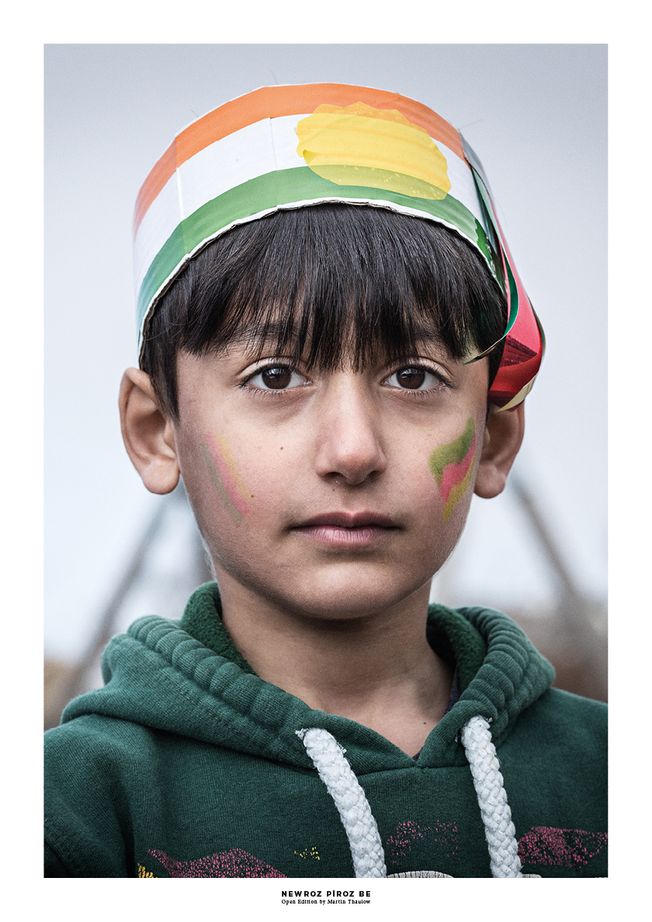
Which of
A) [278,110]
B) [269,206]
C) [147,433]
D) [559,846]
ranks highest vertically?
[278,110]

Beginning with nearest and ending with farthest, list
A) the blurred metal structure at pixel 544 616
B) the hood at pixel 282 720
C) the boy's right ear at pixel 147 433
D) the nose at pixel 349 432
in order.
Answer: the nose at pixel 349 432 < the hood at pixel 282 720 < the boy's right ear at pixel 147 433 < the blurred metal structure at pixel 544 616

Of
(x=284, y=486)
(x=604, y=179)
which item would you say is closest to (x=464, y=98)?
(x=604, y=179)

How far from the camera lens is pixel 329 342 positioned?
1.37m

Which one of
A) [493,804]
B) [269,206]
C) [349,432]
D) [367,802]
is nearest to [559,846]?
[493,804]

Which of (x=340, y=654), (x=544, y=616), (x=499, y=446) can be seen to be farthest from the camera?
(x=544, y=616)

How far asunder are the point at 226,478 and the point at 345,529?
0.18 meters

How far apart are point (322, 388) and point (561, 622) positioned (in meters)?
1.10

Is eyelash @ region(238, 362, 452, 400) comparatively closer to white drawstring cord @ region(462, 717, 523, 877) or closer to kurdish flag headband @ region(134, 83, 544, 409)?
kurdish flag headband @ region(134, 83, 544, 409)

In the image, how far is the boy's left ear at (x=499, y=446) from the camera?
64.7 inches

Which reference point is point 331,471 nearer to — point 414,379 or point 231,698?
point 414,379

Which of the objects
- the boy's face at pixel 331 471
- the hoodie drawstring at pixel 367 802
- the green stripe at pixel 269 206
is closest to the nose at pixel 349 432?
the boy's face at pixel 331 471

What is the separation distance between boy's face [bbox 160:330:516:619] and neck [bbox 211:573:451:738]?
61mm

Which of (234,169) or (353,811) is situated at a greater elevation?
(234,169)

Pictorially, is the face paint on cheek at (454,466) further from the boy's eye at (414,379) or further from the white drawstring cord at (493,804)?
the white drawstring cord at (493,804)
